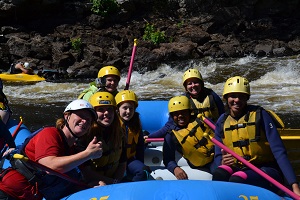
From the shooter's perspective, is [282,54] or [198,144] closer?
[198,144]

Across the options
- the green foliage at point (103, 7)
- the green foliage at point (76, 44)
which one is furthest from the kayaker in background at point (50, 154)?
the green foliage at point (103, 7)

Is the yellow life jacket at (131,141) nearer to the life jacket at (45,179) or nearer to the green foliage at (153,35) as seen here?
the life jacket at (45,179)

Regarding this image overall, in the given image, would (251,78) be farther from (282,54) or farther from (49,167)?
(49,167)

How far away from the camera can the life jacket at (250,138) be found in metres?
3.13

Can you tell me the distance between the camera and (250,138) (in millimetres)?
3146

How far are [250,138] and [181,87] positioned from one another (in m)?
8.26

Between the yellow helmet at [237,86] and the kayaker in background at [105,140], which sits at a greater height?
the yellow helmet at [237,86]

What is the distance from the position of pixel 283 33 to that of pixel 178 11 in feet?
13.7

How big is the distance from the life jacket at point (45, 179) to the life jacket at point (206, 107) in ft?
4.47

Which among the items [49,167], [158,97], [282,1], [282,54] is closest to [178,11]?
[282,1]

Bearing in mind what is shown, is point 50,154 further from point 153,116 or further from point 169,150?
point 153,116

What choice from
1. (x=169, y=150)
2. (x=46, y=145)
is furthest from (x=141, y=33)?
(x=46, y=145)

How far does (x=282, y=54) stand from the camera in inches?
569

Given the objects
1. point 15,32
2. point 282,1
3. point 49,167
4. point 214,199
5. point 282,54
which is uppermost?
point 282,1
